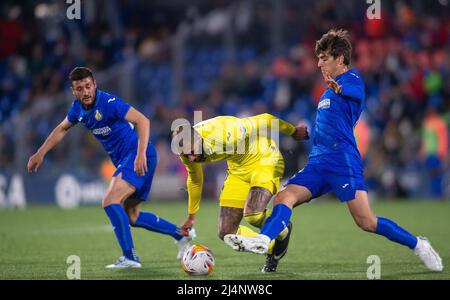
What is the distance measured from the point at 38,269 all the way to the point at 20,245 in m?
2.67

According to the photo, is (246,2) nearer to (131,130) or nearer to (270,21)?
(270,21)

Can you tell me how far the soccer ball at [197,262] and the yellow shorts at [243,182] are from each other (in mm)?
724

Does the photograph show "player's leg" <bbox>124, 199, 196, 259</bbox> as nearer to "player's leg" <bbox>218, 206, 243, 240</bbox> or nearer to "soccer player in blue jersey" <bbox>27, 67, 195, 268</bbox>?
"soccer player in blue jersey" <bbox>27, 67, 195, 268</bbox>

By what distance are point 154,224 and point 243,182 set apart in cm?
160

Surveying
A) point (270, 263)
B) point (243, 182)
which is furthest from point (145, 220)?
point (270, 263)

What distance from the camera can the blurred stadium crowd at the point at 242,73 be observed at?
1894 centimetres

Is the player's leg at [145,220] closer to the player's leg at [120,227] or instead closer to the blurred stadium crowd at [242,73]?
the player's leg at [120,227]

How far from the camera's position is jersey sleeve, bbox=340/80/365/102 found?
7574 millimetres

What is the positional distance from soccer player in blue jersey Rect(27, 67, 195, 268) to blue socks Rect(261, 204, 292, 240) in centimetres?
143

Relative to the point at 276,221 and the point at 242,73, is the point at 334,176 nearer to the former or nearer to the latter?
the point at 276,221

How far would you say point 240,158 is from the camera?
852cm

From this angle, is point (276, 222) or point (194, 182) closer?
point (276, 222)

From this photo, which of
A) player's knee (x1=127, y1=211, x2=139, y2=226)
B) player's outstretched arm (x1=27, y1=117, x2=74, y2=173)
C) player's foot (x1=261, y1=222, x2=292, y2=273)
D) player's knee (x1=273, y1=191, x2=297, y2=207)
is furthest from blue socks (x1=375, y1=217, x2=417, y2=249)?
player's outstretched arm (x1=27, y1=117, x2=74, y2=173)

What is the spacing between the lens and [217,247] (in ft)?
35.0
